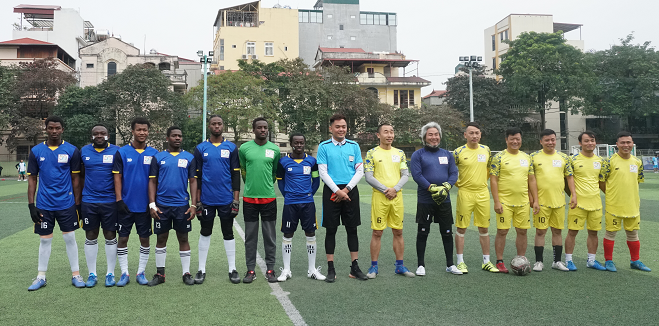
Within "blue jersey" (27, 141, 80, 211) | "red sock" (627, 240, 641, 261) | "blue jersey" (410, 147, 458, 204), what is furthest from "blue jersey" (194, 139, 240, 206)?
"red sock" (627, 240, 641, 261)

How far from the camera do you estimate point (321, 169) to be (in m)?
5.85

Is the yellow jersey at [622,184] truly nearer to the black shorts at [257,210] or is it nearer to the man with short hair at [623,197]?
the man with short hair at [623,197]

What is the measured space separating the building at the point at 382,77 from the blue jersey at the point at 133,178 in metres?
44.7

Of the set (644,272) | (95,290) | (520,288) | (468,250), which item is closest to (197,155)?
(95,290)

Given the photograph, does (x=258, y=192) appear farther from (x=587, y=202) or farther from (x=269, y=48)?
(x=269, y=48)

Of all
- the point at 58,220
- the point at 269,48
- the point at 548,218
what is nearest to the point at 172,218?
the point at 58,220

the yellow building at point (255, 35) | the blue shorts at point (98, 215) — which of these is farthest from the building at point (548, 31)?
the blue shorts at point (98, 215)

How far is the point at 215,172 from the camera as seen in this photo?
18.7 ft

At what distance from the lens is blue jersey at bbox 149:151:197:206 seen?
18.3 feet

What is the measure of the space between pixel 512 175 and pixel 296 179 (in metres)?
2.86

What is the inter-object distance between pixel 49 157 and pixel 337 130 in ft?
11.2

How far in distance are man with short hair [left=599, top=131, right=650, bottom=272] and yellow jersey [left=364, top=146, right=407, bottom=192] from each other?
2.92 m

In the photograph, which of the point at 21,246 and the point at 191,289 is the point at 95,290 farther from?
the point at 21,246

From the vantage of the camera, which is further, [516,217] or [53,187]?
[516,217]
